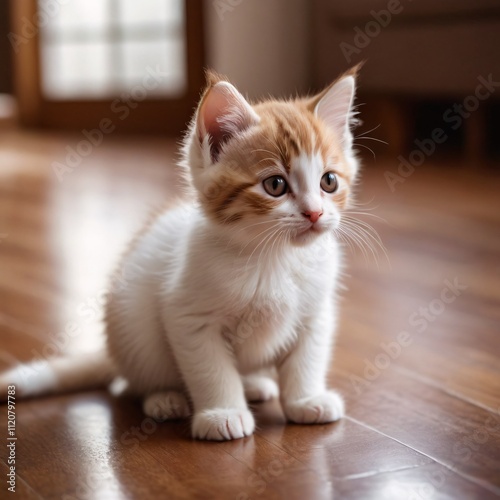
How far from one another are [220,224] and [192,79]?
4606mm

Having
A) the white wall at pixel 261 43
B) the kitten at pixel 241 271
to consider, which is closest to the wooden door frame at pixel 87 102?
the white wall at pixel 261 43

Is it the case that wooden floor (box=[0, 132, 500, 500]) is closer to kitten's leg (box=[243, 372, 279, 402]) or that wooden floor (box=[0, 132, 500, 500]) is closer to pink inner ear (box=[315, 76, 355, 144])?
kitten's leg (box=[243, 372, 279, 402])

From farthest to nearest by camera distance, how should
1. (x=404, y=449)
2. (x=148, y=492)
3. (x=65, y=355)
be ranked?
(x=65, y=355), (x=404, y=449), (x=148, y=492)

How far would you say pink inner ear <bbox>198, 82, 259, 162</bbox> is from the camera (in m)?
1.27

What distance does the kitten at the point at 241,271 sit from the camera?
1.27m

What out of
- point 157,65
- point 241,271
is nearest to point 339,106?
point 241,271

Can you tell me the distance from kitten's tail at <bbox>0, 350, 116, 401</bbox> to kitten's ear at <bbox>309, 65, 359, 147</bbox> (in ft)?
1.96

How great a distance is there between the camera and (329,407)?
55.3 inches

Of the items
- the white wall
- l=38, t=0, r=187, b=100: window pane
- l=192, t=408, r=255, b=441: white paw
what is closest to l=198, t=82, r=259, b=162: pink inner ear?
l=192, t=408, r=255, b=441: white paw

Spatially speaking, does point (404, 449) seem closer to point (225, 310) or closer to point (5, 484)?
point (225, 310)

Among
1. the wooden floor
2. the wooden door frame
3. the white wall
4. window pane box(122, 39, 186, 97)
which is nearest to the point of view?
the wooden floor

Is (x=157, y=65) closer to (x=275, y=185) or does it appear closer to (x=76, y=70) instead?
(x=76, y=70)

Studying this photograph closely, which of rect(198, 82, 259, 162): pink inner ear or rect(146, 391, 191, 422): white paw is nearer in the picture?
rect(198, 82, 259, 162): pink inner ear

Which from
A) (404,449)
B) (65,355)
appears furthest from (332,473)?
(65,355)
